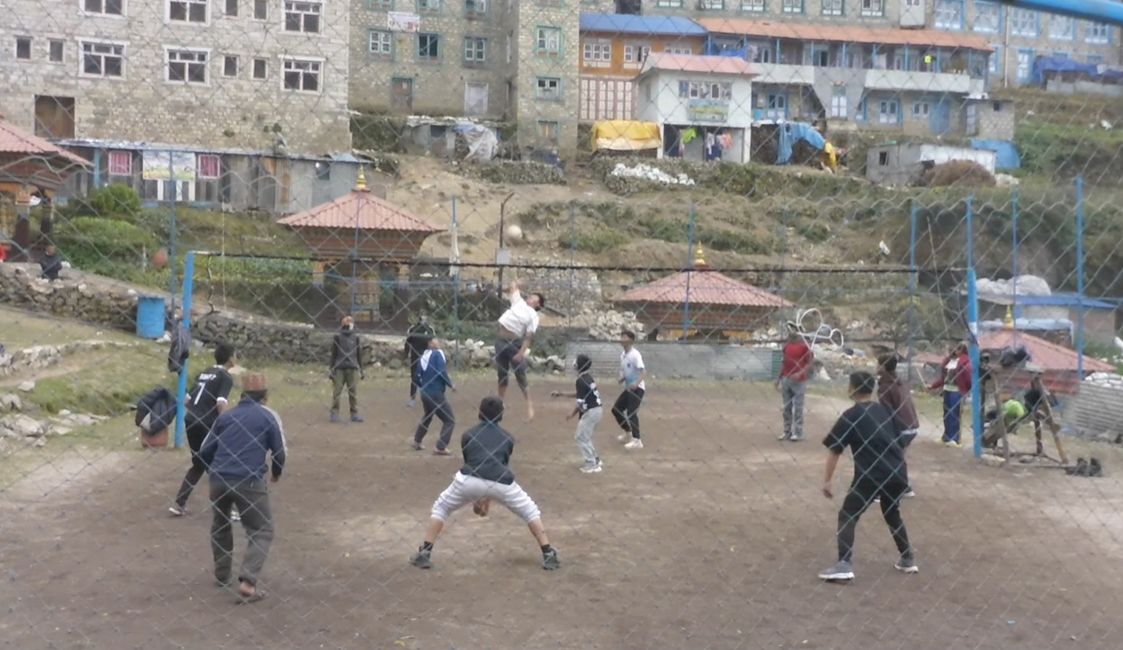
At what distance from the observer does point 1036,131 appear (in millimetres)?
11312

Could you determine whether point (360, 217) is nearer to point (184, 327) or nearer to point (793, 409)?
point (184, 327)

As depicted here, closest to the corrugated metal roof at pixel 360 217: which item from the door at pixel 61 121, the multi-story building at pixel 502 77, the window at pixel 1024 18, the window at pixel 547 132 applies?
the door at pixel 61 121

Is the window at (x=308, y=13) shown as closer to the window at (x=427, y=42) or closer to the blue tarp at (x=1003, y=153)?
the window at (x=427, y=42)

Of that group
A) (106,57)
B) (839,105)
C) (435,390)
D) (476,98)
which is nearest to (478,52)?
(476,98)

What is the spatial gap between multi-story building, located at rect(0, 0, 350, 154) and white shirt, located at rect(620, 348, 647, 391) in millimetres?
4888

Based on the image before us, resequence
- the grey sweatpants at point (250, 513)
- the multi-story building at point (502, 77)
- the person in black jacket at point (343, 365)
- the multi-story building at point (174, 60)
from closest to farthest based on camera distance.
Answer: the multi-story building at point (174, 60) → the grey sweatpants at point (250, 513) → the person in black jacket at point (343, 365) → the multi-story building at point (502, 77)

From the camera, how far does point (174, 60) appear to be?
504cm

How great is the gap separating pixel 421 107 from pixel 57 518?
28.6 metres

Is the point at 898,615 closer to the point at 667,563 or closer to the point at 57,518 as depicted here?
the point at 667,563

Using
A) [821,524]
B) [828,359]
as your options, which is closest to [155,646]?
[821,524]

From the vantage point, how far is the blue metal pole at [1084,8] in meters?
4.03

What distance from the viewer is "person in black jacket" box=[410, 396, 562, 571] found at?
23.1 ft

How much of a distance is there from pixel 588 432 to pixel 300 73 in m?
5.42

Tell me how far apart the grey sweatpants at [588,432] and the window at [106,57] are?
5655 millimetres
